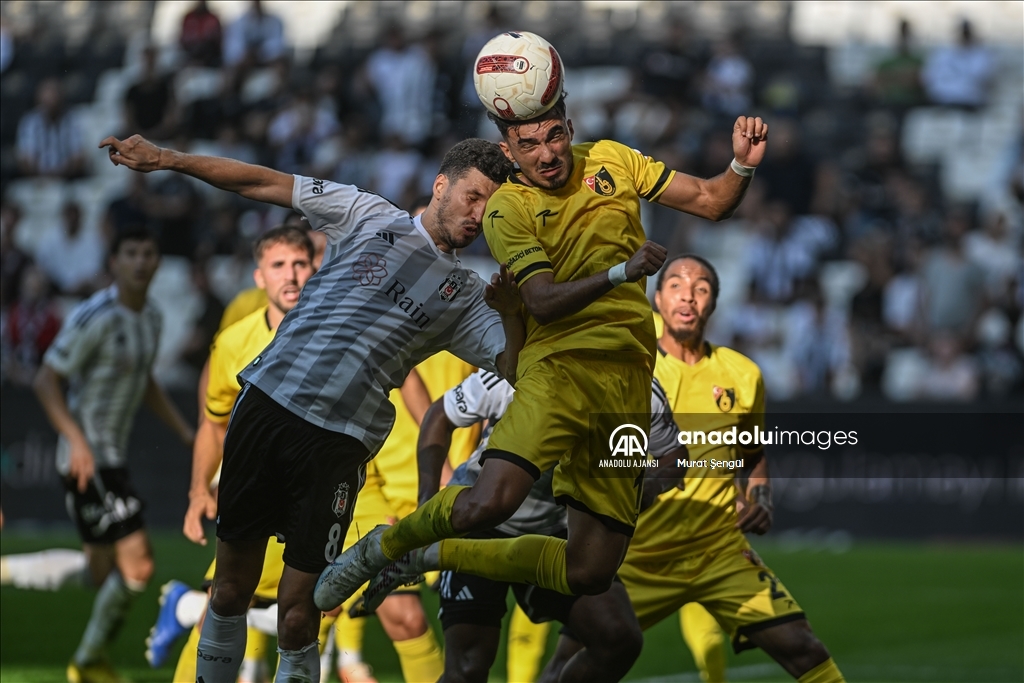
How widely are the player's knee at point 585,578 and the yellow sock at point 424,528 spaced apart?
1.60ft

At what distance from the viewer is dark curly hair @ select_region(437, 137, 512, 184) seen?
19.7ft

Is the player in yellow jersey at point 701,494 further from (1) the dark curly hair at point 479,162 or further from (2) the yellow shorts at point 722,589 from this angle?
(1) the dark curly hair at point 479,162

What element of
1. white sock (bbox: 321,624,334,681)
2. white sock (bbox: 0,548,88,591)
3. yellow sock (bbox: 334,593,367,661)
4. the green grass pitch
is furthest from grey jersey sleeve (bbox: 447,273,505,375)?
white sock (bbox: 0,548,88,591)

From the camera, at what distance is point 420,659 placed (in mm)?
7137

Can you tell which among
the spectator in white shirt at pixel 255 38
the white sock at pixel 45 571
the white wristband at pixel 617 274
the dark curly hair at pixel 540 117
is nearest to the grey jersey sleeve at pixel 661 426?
the white wristband at pixel 617 274

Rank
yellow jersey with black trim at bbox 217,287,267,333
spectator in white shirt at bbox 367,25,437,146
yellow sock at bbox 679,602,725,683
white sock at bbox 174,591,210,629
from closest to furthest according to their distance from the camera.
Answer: white sock at bbox 174,591,210,629 → yellow sock at bbox 679,602,725,683 → yellow jersey with black trim at bbox 217,287,267,333 → spectator in white shirt at bbox 367,25,437,146

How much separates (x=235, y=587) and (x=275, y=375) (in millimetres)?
895

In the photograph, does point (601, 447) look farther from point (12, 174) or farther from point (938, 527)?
point (12, 174)

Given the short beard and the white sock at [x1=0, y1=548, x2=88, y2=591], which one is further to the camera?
the white sock at [x1=0, y1=548, x2=88, y2=591]

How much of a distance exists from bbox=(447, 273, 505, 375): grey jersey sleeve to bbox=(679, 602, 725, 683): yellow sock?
2589 mm

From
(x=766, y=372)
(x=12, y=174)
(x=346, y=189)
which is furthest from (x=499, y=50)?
(x=12, y=174)

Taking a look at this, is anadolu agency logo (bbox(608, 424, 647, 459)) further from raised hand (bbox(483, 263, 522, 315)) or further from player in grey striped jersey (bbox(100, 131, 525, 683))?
raised hand (bbox(483, 263, 522, 315))

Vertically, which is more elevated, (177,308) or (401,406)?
(177,308)

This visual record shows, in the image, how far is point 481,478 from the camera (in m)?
5.70
